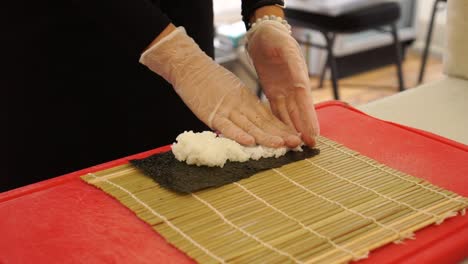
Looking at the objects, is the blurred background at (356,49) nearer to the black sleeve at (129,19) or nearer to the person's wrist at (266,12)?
the person's wrist at (266,12)

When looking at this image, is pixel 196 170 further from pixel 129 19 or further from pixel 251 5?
pixel 251 5

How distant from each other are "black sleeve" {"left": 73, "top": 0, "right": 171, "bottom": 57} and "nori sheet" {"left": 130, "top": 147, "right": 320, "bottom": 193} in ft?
0.64

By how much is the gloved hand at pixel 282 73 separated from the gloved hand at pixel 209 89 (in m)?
0.03

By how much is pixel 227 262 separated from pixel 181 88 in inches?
16.2

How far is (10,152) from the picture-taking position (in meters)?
1.03

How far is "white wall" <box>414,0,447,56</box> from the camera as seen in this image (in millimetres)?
3518

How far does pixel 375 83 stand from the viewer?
125 inches

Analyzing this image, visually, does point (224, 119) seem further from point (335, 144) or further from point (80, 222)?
point (80, 222)

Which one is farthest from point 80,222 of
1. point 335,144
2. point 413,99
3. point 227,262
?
point 413,99

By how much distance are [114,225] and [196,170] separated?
0.17 m

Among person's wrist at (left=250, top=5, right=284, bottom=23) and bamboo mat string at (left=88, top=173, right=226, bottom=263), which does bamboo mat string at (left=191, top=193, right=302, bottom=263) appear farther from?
person's wrist at (left=250, top=5, right=284, bottom=23)

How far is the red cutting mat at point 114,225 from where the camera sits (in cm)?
66

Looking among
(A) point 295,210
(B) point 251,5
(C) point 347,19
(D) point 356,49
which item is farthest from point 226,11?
(A) point 295,210

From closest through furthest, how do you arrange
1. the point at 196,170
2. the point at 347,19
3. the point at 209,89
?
the point at 196,170 < the point at 209,89 < the point at 347,19
